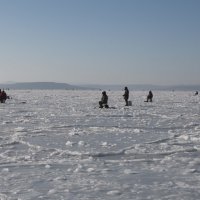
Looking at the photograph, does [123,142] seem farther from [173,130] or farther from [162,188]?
[162,188]

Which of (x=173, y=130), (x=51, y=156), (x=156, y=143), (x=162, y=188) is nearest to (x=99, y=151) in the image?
(x=51, y=156)

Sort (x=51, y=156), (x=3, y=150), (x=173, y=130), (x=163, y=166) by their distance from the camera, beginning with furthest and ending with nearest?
(x=173, y=130), (x=3, y=150), (x=51, y=156), (x=163, y=166)

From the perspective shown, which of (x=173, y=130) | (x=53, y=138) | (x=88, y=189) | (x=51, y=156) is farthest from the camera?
(x=173, y=130)

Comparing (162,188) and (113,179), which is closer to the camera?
(162,188)

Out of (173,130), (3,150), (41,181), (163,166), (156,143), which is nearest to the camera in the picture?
(41,181)

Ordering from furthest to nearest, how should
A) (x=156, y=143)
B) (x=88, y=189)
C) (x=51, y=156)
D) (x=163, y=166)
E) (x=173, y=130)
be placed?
(x=173, y=130), (x=156, y=143), (x=51, y=156), (x=163, y=166), (x=88, y=189)

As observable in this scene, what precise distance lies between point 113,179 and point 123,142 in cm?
425

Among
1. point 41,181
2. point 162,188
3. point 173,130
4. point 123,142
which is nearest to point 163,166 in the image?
point 162,188

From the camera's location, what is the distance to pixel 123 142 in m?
11.2

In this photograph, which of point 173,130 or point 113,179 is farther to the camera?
point 173,130

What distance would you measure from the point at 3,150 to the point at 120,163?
121 inches

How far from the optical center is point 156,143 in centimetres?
1093

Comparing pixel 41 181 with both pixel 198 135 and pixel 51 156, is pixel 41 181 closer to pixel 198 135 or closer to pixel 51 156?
pixel 51 156

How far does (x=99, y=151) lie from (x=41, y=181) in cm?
301
